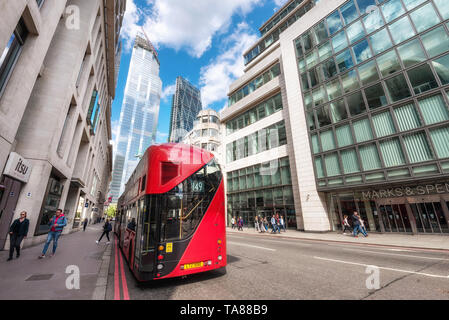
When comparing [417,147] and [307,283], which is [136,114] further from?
[307,283]

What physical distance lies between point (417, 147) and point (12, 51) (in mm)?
25189

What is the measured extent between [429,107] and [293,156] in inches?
448

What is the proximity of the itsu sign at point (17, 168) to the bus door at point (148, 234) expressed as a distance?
8531 mm

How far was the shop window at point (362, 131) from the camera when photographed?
1650 centimetres

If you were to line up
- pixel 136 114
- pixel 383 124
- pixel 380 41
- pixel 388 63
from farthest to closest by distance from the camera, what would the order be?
pixel 136 114
pixel 380 41
pixel 388 63
pixel 383 124

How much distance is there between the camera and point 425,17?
15125 millimetres

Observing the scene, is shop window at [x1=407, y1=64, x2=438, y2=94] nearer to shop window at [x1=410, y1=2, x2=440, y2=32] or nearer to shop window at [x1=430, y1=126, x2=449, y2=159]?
shop window at [x1=430, y1=126, x2=449, y2=159]

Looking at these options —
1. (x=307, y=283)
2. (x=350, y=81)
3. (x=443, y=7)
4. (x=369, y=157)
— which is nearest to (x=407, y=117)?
(x=369, y=157)

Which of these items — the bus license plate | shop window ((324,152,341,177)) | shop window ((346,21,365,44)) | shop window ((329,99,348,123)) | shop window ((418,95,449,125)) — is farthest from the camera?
shop window ((346,21,365,44))

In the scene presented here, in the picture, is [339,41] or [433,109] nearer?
[433,109]

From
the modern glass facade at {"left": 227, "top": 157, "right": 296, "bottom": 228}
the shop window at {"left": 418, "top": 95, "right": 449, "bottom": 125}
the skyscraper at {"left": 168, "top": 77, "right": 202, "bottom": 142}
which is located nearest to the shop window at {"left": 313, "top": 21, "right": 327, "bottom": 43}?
the shop window at {"left": 418, "top": 95, "right": 449, "bottom": 125}

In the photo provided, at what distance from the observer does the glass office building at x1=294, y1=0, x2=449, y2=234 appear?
13883 millimetres

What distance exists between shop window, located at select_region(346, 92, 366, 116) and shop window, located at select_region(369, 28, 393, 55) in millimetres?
3986
